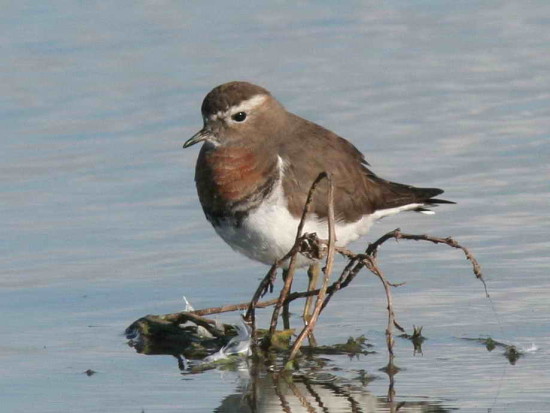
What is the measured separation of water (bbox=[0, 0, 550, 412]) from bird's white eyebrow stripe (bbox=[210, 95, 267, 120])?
1.02 m

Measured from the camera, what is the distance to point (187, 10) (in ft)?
51.7

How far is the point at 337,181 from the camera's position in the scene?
9.98 m

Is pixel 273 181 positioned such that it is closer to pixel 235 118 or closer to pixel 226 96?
pixel 235 118

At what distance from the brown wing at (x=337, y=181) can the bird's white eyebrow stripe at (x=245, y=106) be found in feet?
0.89

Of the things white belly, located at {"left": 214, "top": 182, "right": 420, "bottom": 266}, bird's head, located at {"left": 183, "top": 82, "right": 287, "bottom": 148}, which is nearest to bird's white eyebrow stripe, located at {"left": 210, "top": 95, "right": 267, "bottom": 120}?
bird's head, located at {"left": 183, "top": 82, "right": 287, "bottom": 148}

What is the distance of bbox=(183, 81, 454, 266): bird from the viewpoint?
9469 millimetres

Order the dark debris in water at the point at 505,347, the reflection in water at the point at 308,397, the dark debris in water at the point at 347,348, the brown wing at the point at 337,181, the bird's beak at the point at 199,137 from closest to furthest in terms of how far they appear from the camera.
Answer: the reflection in water at the point at 308,397
the dark debris in water at the point at 505,347
the dark debris in water at the point at 347,348
the brown wing at the point at 337,181
the bird's beak at the point at 199,137

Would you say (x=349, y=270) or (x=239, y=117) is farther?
(x=239, y=117)

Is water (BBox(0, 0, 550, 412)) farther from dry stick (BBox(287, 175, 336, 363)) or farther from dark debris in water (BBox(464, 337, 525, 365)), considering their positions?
dry stick (BBox(287, 175, 336, 363))

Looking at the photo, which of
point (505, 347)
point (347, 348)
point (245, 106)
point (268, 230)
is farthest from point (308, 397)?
point (245, 106)

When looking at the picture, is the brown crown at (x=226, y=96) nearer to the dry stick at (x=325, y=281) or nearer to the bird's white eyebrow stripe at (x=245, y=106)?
the bird's white eyebrow stripe at (x=245, y=106)

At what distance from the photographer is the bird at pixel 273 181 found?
31.1 feet

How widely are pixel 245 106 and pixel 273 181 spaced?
30.2 inches

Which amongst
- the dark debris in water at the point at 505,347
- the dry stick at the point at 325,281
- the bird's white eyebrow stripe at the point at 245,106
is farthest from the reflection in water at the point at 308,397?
the bird's white eyebrow stripe at the point at 245,106
